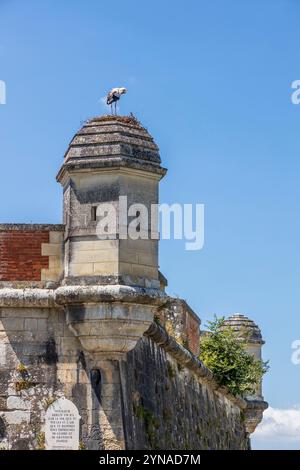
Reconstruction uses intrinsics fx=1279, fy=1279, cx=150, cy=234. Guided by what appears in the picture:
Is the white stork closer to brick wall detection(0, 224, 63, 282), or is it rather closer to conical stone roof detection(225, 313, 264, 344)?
brick wall detection(0, 224, 63, 282)

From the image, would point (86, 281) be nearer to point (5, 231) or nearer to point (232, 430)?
point (5, 231)

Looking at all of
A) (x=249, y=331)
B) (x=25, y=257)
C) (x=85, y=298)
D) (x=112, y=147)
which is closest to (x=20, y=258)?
(x=25, y=257)

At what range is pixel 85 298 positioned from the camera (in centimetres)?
1689

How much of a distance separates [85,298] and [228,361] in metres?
12.2

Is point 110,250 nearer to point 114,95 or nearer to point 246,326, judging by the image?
point 114,95

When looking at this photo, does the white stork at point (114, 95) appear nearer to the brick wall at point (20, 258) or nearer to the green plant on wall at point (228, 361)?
the brick wall at point (20, 258)

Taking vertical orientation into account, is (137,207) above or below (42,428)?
above

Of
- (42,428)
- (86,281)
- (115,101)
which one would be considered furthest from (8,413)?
(115,101)

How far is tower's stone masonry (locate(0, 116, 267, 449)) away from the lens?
17.0 metres

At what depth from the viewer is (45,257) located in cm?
1755

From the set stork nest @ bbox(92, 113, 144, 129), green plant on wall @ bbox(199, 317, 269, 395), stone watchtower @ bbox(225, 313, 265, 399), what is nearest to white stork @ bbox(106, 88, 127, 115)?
stork nest @ bbox(92, 113, 144, 129)

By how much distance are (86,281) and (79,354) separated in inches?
40.1
